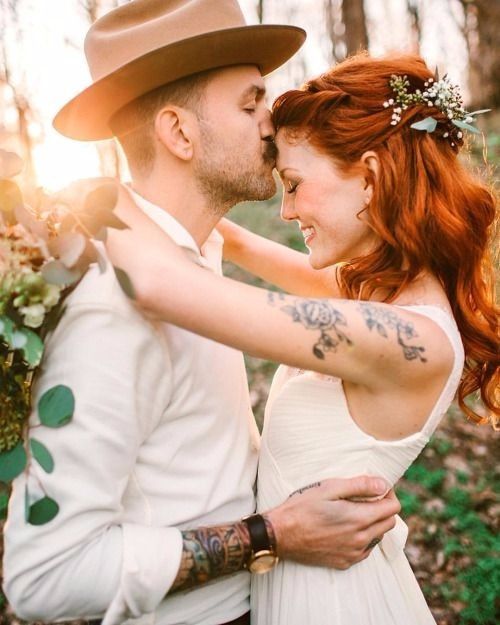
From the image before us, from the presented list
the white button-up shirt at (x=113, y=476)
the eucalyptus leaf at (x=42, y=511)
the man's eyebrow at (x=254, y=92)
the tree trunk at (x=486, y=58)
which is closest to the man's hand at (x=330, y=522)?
the white button-up shirt at (x=113, y=476)

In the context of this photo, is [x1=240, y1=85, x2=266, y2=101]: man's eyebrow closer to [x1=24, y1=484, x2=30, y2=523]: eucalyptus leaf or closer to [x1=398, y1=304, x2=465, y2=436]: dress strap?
[x1=398, y1=304, x2=465, y2=436]: dress strap

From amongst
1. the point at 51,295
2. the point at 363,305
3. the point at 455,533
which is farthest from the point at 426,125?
the point at 455,533

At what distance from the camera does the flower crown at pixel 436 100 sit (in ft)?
7.98

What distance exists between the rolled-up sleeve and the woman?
19cm

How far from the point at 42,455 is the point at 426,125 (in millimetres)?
1813

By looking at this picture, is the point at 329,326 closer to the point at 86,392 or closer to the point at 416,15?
the point at 86,392

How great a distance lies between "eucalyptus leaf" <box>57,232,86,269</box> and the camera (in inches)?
62.8

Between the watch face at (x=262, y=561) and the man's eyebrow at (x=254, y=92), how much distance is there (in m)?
1.70

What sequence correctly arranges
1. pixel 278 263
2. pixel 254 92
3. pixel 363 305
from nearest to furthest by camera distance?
pixel 363 305 < pixel 254 92 < pixel 278 263

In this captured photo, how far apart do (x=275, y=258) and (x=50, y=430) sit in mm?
1911

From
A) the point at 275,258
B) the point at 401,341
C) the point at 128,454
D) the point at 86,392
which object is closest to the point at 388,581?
the point at 401,341

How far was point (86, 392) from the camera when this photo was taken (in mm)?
1651

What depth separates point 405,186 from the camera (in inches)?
93.7

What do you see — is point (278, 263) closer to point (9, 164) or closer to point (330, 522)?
point (330, 522)
